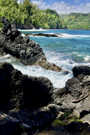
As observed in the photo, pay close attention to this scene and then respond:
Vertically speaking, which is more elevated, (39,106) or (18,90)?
(18,90)

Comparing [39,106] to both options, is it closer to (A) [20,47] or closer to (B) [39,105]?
(B) [39,105]

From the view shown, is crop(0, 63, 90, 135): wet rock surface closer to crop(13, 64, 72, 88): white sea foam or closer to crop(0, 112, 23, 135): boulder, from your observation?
crop(0, 112, 23, 135): boulder

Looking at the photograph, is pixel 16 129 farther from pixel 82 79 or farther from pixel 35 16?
pixel 35 16

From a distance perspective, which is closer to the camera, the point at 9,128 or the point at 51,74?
the point at 9,128

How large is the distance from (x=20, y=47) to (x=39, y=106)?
16.4 m

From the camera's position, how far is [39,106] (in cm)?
915

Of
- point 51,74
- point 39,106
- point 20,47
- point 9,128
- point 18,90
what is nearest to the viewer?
point 9,128

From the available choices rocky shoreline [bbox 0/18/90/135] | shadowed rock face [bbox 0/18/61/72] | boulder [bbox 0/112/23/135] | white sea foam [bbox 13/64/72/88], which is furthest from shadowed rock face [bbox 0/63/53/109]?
shadowed rock face [bbox 0/18/61/72]

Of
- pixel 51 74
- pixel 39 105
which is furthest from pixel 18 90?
pixel 51 74

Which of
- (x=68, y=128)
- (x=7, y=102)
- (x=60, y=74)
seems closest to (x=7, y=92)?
(x=7, y=102)

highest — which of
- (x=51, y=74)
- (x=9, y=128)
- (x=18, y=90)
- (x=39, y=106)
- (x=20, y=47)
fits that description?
(x=9, y=128)

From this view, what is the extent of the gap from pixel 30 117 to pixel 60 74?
10.1 meters

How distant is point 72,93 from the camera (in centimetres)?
1092

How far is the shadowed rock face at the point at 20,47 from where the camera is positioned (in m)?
22.8
